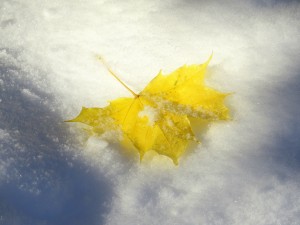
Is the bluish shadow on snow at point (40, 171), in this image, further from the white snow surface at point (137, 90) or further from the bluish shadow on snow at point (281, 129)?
the bluish shadow on snow at point (281, 129)

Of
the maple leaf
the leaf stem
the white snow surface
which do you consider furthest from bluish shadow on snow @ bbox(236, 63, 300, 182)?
the leaf stem

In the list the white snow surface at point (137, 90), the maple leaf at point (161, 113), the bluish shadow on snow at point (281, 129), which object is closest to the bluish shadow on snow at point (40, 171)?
the white snow surface at point (137, 90)

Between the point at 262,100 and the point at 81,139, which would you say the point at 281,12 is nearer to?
the point at 262,100

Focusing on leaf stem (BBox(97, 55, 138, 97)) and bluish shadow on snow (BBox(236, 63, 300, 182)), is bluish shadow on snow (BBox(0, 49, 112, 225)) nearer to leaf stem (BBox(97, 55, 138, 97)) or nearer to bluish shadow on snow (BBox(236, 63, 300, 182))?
leaf stem (BBox(97, 55, 138, 97))

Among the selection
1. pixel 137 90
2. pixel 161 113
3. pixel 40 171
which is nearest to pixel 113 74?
pixel 137 90

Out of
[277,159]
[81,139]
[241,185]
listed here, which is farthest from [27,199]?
[277,159]

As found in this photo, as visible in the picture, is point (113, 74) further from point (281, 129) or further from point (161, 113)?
point (281, 129)
